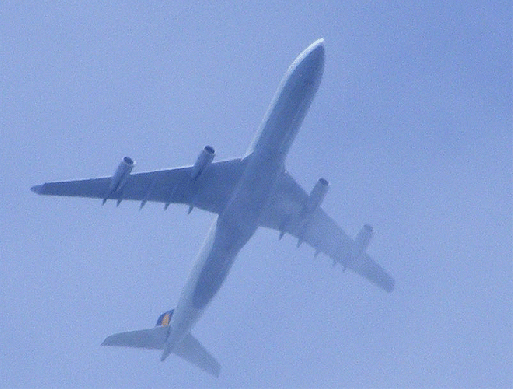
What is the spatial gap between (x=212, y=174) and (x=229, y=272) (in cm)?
637

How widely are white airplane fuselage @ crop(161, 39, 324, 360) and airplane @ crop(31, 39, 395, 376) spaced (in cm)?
6

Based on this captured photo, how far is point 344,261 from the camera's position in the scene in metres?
59.8

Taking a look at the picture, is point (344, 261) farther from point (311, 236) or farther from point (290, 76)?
point (290, 76)

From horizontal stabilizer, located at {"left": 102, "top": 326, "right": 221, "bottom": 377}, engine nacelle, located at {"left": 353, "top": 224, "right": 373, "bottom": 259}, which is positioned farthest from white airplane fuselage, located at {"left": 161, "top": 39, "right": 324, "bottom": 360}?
engine nacelle, located at {"left": 353, "top": 224, "right": 373, "bottom": 259}

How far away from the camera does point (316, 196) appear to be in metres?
55.9

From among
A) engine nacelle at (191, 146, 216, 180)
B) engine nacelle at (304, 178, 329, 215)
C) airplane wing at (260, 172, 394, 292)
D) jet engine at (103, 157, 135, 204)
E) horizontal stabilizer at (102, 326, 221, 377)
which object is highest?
engine nacelle at (304, 178, 329, 215)

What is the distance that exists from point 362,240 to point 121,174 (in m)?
17.6

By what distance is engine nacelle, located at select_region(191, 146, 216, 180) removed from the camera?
51812 mm

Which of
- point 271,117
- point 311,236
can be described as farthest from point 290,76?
point 311,236

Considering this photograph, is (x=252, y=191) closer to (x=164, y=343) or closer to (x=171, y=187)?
(x=171, y=187)

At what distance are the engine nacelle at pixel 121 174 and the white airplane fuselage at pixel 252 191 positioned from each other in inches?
269

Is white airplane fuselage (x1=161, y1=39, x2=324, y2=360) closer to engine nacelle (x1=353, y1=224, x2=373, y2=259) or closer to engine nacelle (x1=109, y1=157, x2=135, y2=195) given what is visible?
engine nacelle (x1=109, y1=157, x2=135, y2=195)

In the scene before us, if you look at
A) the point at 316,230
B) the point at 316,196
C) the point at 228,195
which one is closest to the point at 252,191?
the point at 228,195

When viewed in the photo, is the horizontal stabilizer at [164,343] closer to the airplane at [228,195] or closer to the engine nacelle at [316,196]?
the airplane at [228,195]
